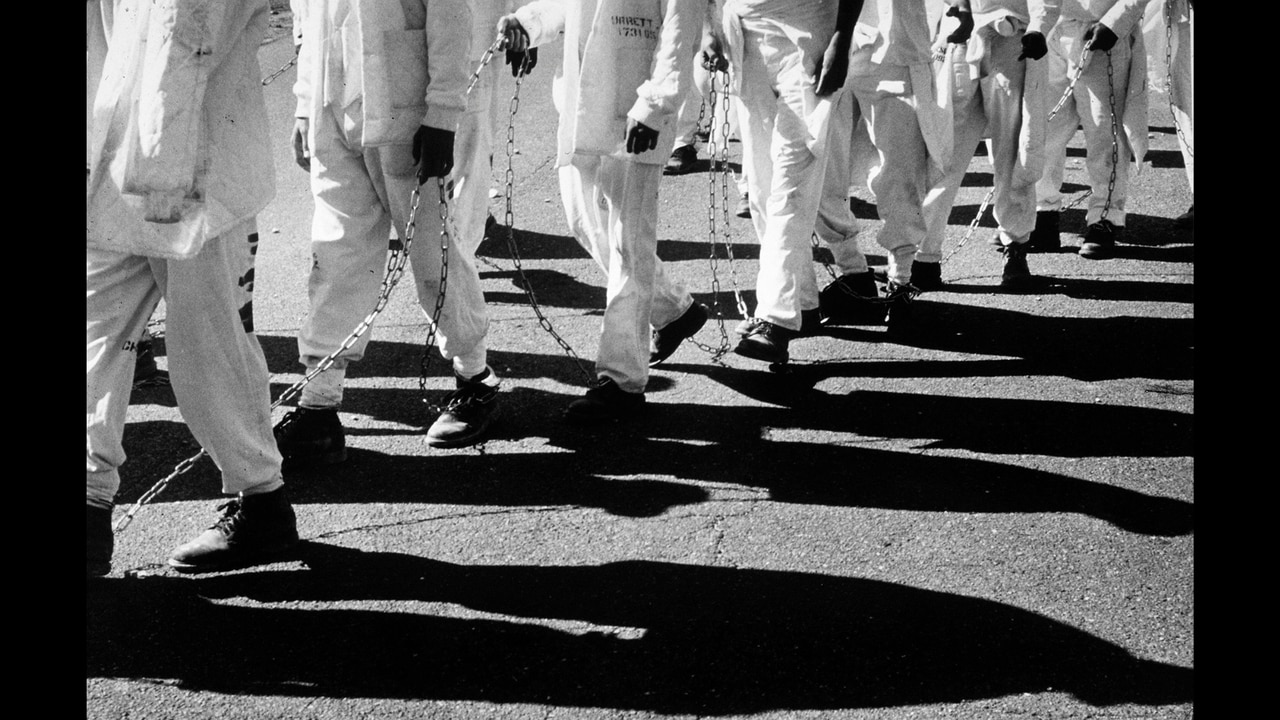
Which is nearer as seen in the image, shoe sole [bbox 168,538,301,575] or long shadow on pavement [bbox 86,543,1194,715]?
long shadow on pavement [bbox 86,543,1194,715]

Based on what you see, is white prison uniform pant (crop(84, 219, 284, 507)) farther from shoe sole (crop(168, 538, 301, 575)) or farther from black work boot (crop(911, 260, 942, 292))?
black work boot (crop(911, 260, 942, 292))

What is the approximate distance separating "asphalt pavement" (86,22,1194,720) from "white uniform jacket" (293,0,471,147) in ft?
3.95

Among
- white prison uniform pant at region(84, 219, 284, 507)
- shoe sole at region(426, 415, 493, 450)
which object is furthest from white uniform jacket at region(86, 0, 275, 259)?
shoe sole at region(426, 415, 493, 450)

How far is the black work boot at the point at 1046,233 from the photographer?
798 centimetres

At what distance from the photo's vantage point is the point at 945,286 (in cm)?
727

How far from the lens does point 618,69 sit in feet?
17.1

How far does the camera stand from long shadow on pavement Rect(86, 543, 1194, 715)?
3438 mm

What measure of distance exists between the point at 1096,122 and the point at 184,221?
5.76 metres

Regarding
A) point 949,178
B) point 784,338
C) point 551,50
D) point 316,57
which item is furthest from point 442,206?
point 551,50

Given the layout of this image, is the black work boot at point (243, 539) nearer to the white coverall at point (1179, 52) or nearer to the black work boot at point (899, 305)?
the black work boot at point (899, 305)

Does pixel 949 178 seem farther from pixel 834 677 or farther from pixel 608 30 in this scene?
pixel 834 677

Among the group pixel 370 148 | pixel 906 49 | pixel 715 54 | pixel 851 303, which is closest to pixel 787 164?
pixel 715 54

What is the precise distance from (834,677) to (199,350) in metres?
1.92

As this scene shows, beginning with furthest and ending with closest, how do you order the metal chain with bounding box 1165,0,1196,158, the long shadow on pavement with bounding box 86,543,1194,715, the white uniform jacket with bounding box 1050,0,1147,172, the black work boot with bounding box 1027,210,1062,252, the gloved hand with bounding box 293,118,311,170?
the black work boot with bounding box 1027,210,1062,252
the white uniform jacket with bounding box 1050,0,1147,172
the metal chain with bounding box 1165,0,1196,158
the gloved hand with bounding box 293,118,311,170
the long shadow on pavement with bounding box 86,543,1194,715
